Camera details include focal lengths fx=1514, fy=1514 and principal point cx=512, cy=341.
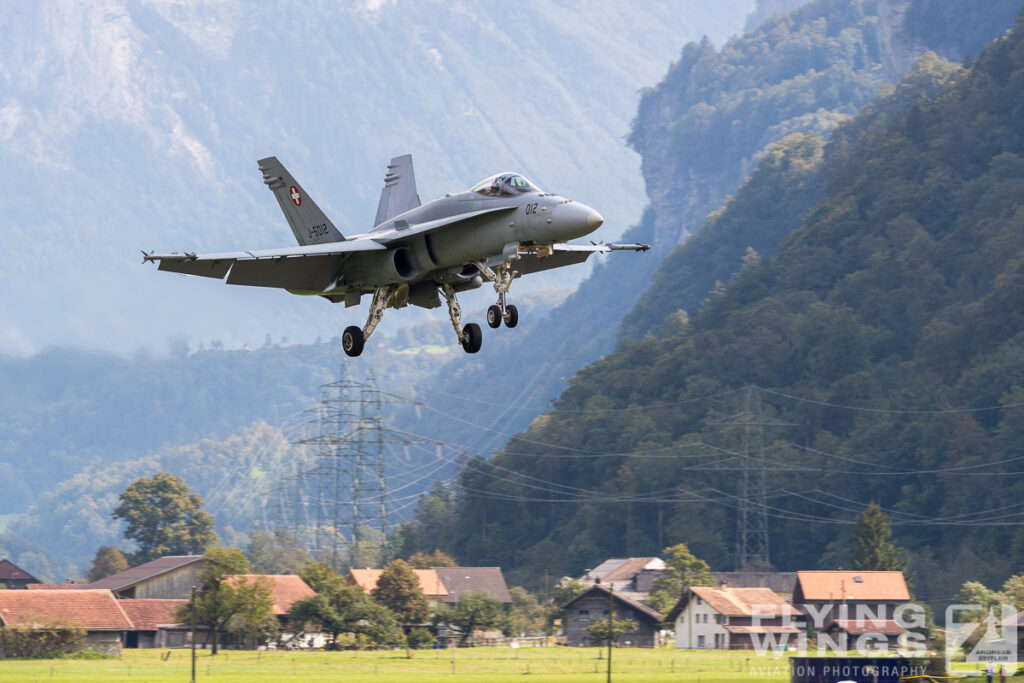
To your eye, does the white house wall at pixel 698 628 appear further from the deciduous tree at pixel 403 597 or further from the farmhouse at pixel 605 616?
the deciduous tree at pixel 403 597

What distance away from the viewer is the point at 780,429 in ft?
642

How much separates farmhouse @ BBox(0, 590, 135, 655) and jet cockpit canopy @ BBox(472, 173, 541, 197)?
5748 cm

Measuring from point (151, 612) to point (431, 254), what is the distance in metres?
68.2

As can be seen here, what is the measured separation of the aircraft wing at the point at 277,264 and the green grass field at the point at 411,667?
34.6m

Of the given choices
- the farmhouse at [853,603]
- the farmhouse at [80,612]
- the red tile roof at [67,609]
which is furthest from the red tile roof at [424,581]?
the farmhouse at [853,603]

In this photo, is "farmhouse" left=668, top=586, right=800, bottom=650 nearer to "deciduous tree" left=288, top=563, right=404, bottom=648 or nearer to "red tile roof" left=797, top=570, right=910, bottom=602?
"red tile roof" left=797, top=570, right=910, bottom=602

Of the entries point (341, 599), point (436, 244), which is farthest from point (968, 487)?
point (436, 244)

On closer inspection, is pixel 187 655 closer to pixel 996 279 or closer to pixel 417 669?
pixel 417 669

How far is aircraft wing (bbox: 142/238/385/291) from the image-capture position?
44.7 meters

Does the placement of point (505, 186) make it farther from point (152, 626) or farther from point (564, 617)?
point (564, 617)

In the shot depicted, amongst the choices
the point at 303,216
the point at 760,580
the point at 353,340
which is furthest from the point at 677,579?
the point at 353,340

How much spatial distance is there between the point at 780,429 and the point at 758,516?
97.8ft

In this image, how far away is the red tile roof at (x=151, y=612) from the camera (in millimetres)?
104312

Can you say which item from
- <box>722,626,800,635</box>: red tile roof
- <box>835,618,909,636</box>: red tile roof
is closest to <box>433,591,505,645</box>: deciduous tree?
<box>722,626,800,635</box>: red tile roof
